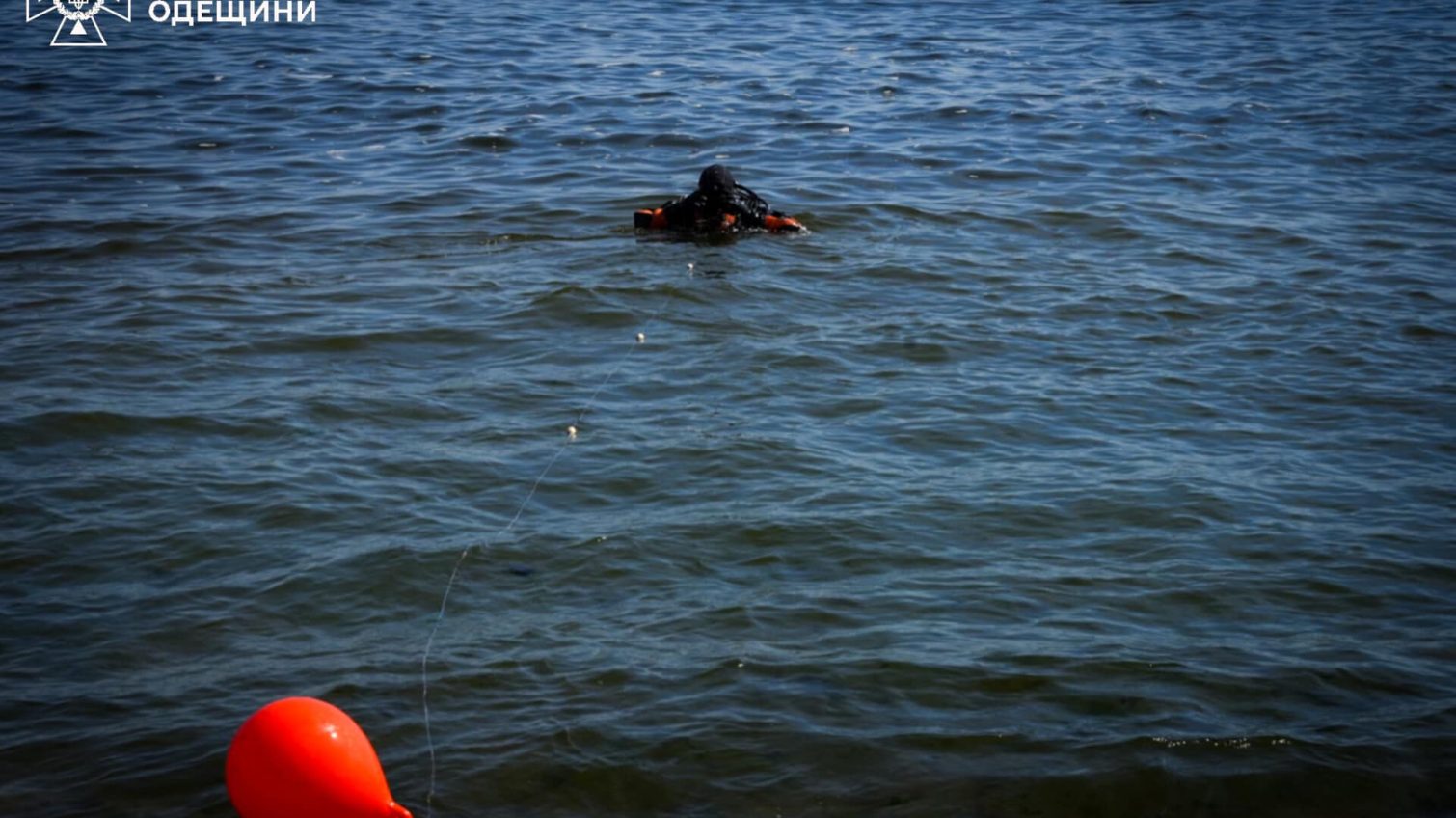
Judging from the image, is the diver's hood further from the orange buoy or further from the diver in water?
the orange buoy

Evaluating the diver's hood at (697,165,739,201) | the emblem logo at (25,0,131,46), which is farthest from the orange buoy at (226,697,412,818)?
the emblem logo at (25,0,131,46)

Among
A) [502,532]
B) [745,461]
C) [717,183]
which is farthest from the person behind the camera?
[717,183]

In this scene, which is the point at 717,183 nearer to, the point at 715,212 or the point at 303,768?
the point at 715,212

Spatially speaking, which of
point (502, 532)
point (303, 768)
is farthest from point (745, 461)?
point (303, 768)

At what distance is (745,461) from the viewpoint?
8.16 metres

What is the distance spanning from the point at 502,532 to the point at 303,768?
3.09m

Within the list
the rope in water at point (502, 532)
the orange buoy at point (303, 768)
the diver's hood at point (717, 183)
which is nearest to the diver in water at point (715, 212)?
the diver's hood at point (717, 183)

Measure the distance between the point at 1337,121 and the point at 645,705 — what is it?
43.7ft

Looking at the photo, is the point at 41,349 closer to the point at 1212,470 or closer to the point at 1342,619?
the point at 1212,470

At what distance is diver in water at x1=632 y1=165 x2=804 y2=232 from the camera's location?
12125 mm

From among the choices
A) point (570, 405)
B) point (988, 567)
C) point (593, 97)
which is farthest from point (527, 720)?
point (593, 97)

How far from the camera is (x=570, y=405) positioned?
888 centimetres

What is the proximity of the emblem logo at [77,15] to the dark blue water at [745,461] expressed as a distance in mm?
5385

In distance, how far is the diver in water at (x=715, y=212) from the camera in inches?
477
